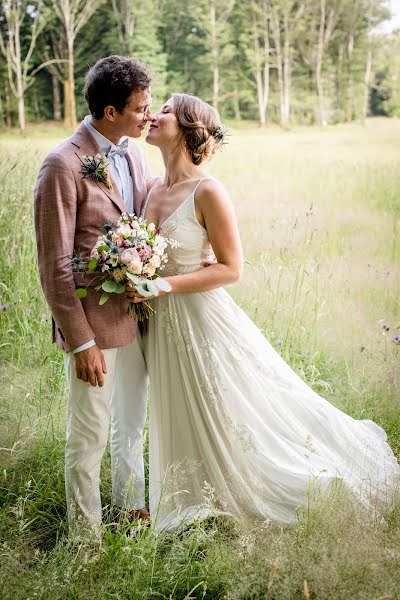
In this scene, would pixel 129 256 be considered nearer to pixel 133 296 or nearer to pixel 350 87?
pixel 133 296

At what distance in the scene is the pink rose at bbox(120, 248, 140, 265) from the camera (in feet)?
6.72

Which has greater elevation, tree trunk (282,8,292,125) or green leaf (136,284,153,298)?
tree trunk (282,8,292,125)

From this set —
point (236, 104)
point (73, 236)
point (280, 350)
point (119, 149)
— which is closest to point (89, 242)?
point (73, 236)

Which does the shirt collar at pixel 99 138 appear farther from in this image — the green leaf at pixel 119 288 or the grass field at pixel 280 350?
the grass field at pixel 280 350

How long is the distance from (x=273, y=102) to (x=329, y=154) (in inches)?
22.1

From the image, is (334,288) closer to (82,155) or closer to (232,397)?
(232,397)

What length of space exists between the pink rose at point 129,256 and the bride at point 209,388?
301 millimetres

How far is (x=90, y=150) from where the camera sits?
2.22 m

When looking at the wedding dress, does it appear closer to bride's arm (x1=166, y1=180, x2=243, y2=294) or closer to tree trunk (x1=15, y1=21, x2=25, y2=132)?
bride's arm (x1=166, y1=180, x2=243, y2=294)

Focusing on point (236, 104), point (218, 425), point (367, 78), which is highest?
point (367, 78)

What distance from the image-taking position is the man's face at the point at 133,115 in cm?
227

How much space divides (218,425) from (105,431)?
47 centimetres

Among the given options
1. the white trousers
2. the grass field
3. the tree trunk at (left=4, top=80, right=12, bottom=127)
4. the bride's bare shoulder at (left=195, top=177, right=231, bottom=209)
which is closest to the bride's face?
the bride's bare shoulder at (left=195, top=177, right=231, bottom=209)

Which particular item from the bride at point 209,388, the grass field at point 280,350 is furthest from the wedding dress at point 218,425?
the grass field at point 280,350
